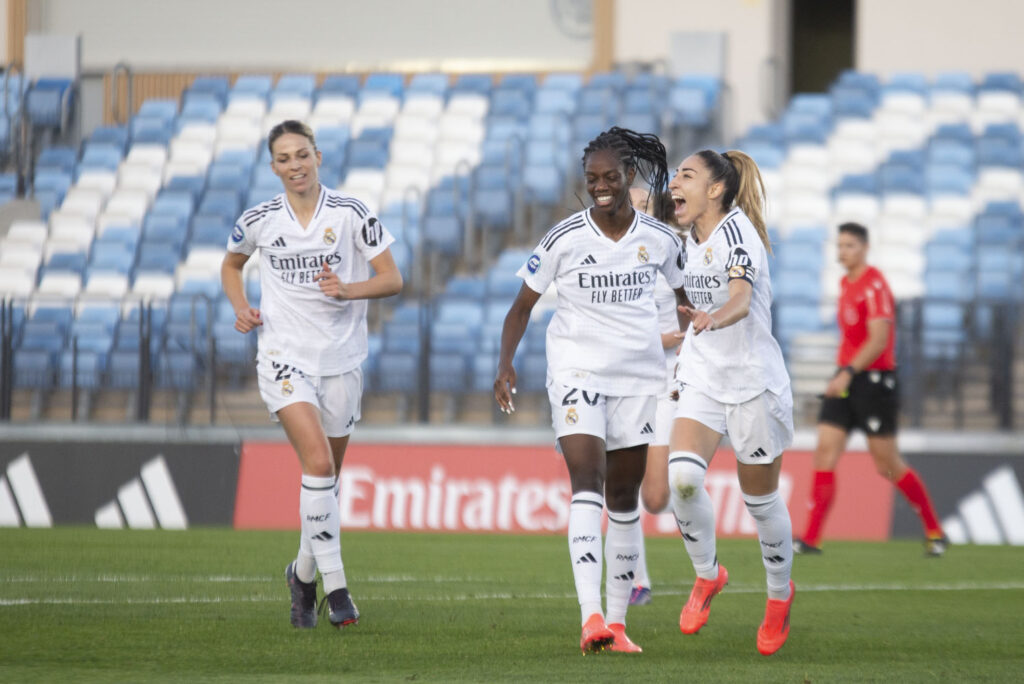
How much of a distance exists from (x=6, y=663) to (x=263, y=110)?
1602 centimetres

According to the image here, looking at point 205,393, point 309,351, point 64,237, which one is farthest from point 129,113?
point 309,351

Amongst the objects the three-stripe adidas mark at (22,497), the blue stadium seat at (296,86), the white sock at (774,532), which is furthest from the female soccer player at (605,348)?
the blue stadium seat at (296,86)

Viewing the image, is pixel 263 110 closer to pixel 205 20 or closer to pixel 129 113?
pixel 129 113

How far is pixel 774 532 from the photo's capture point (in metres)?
6.28

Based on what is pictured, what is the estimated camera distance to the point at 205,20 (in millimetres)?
23859

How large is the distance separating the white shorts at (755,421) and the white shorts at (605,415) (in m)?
0.34

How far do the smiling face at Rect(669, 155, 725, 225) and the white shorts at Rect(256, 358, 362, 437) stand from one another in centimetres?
162

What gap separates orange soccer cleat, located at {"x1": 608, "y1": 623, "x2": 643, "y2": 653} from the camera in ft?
19.2

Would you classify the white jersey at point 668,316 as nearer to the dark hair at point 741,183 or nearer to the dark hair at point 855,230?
the dark hair at point 741,183

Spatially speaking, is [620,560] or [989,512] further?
[989,512]

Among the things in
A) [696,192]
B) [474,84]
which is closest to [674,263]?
[696,192]

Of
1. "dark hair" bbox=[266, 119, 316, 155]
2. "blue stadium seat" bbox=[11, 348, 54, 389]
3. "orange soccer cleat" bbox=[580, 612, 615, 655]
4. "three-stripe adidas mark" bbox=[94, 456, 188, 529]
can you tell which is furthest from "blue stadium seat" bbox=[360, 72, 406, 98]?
"orange soccer cleat" bbox=[580, 612, 615, 655]

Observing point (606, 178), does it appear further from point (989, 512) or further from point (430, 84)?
point (430, 84)

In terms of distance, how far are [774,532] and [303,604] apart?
1.99m
